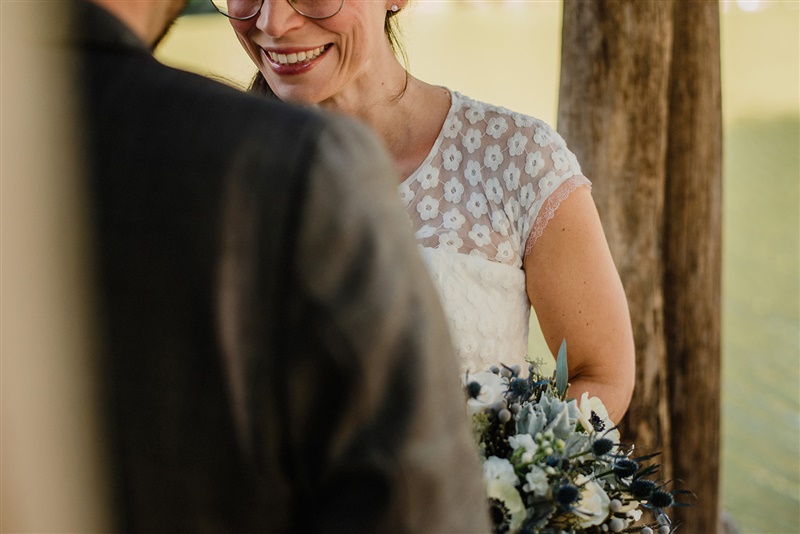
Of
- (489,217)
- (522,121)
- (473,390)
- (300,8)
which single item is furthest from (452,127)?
(473,390)

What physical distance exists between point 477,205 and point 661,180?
128cm

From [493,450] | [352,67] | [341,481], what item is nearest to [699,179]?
[352,67]

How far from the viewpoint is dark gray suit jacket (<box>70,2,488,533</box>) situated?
0.75m

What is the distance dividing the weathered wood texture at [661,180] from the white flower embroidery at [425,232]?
1139mm

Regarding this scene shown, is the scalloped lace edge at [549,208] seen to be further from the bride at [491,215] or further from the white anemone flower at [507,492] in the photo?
the white anemone flower at [507,492]

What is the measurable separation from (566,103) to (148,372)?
2.58 metres

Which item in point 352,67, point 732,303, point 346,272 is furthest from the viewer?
point 732,303

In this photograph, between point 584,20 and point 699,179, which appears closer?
point 584,20

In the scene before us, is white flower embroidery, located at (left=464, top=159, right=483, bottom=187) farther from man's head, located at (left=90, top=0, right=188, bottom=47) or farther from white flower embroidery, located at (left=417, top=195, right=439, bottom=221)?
man's head, located at (left=90, top=0, right=188, bottom=47)

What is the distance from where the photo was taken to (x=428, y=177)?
2.19 meters

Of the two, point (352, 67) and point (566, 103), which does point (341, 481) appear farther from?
point (566, 103)

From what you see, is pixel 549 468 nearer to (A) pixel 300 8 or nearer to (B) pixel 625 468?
(B) pixel 625 468

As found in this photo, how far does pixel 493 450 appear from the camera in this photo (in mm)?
1399

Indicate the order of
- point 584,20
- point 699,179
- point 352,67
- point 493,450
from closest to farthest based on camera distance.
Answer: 1. point 493,450
2. point 352,67
3. point 584,20
4. point 699,179
